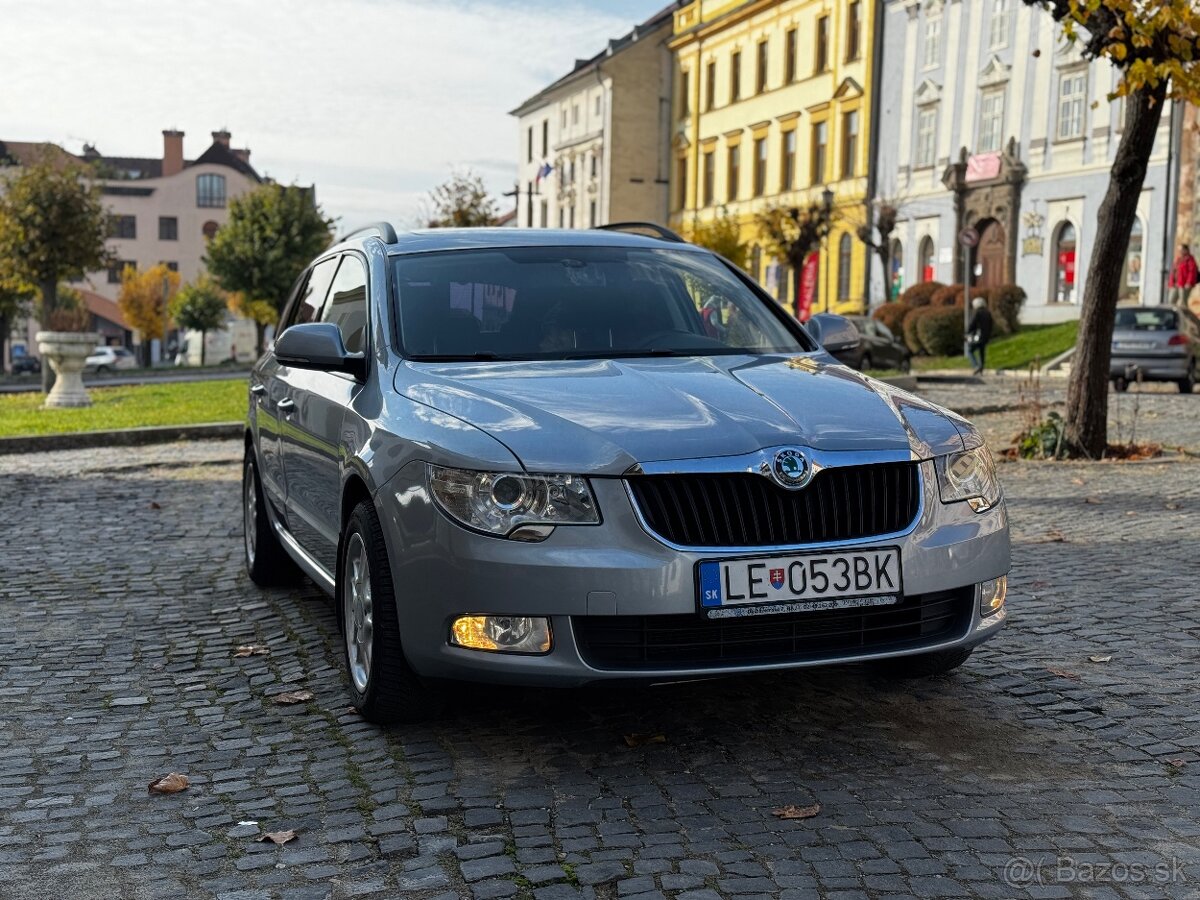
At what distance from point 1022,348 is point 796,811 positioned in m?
33.4

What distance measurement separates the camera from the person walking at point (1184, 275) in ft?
102

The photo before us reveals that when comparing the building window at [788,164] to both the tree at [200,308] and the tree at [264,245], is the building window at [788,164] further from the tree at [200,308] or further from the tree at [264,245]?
the tree at [200,308]

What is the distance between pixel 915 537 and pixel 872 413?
46cm

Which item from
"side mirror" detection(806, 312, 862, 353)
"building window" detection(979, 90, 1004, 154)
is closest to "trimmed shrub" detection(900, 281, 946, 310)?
"building window" detection(979, 90, 1004, 154)

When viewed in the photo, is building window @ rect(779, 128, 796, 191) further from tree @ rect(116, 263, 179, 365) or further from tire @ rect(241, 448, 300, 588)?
tree @ rect(116, 263, 179, 365)

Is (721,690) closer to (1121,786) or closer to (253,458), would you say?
(1121,786)

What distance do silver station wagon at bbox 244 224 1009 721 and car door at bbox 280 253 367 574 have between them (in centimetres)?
5

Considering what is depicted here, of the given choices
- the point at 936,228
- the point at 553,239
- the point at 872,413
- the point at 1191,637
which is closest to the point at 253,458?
the point at 553,239

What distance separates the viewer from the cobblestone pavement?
11.8 feet

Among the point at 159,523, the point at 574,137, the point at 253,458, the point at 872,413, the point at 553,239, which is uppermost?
the point at 574,137

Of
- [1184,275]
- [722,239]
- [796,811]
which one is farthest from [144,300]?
[796,811]

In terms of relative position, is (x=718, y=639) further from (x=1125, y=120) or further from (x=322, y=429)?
(x=1125, y=120)

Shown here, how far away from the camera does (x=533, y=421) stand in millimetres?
4457

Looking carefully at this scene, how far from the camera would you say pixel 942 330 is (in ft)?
124
